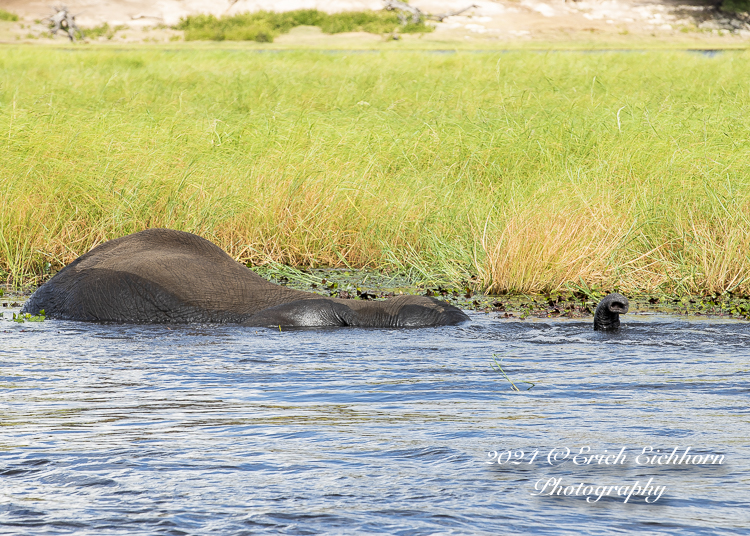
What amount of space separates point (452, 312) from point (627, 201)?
9.83ft

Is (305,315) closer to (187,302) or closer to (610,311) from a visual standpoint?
(187,302)

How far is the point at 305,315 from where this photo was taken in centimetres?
691

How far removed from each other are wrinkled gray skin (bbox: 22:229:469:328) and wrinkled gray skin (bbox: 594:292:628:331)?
34.2 inches

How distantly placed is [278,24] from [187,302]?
58.4 m

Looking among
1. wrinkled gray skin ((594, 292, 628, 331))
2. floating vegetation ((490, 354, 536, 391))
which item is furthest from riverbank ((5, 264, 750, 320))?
floating vegetation ((490, 354, 536, 391))

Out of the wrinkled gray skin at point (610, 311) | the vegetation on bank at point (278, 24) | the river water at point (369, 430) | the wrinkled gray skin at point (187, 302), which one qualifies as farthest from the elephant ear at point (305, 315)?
the vegetation on bank at point (278, 24)

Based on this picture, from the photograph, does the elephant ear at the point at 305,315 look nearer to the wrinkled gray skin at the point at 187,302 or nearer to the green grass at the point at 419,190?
the wrinkled gray skin at the point at 187,302

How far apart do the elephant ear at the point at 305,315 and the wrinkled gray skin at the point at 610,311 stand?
5.02 ft

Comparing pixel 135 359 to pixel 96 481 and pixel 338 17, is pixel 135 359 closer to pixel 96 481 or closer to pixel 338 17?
pixel 96 481

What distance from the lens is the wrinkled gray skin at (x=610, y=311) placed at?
6492 mm

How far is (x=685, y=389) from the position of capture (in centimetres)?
514

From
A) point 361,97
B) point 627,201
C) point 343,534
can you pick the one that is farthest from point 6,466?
point 361,97

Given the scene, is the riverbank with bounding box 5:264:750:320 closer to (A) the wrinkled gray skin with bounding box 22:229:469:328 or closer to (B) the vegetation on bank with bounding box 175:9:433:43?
(A) the wrinkled gray skin with bounding box 22:229:469:328

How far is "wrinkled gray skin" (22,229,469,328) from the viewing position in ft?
22.7
